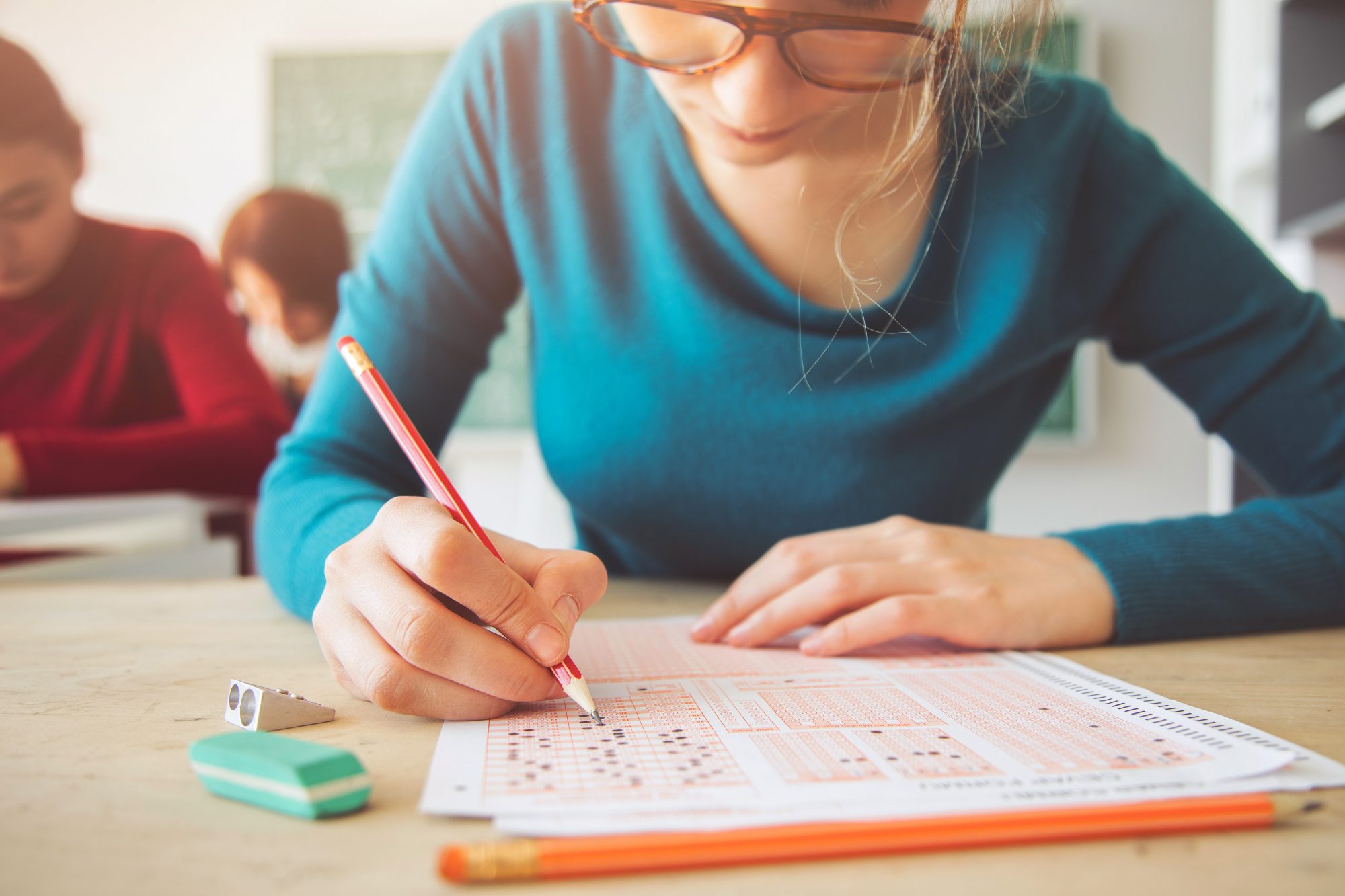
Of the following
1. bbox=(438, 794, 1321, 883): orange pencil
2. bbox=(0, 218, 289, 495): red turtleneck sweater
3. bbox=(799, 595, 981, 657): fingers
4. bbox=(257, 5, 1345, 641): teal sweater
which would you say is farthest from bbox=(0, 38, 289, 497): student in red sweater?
bbox=(438, 794, 1321, 883): orange pencil

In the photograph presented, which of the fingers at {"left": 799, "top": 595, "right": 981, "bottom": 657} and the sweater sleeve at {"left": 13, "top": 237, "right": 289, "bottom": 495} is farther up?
the sweater sleeve at {"left": 13, "top": 237, "right": 289, "bottom": 495}

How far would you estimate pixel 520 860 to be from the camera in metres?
0.28

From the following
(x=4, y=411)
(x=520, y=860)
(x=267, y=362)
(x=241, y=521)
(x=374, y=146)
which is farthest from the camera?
(x=374, y=146)

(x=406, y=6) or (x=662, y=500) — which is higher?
(x=406, y=6)

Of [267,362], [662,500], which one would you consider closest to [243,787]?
[662,500]

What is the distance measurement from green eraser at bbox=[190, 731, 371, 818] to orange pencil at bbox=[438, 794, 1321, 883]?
0.07m

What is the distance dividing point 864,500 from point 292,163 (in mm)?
2702

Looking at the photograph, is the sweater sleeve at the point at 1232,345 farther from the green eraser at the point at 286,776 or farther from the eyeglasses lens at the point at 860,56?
the green eraser at the point at 286,776

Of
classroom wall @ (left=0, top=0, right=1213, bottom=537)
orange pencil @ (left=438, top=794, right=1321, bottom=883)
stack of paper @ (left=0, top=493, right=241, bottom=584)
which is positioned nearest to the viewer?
orange pencil @ (left=438, top=794, right=1321, bottom=883)

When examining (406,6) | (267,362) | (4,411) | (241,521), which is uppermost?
(406,6)

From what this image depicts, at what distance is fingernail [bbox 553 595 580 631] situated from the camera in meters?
0.47

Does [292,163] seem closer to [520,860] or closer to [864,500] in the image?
[864,500]

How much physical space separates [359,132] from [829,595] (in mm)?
2809

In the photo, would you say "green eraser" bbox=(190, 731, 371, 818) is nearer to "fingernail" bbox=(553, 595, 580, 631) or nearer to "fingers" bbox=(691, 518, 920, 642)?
"fingernail" bbox=(553, 595, 580, 631)
